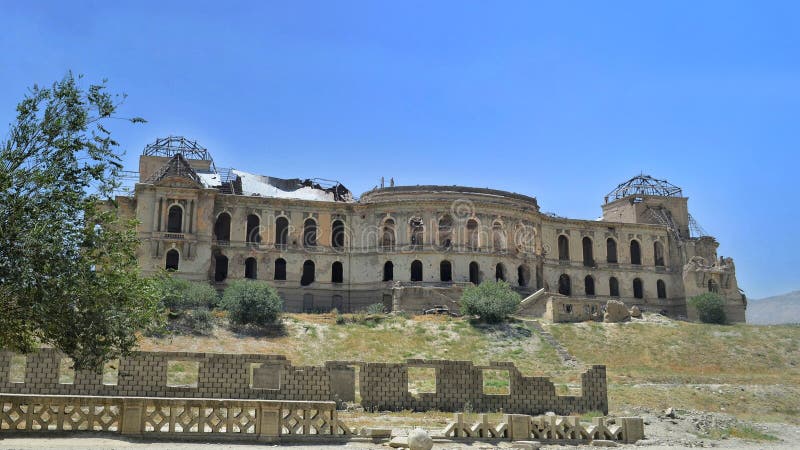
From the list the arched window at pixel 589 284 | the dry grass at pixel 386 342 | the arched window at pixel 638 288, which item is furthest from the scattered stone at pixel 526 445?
the arched window at pixel 638 288

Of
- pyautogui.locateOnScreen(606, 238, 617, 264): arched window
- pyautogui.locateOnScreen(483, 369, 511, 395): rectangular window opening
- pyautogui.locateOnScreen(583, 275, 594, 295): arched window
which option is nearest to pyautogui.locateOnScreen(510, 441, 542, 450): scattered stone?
pyautogui.locateOnScreen(483, 369, 511, 395): rectangular window opening

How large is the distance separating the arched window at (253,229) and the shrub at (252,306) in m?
11.4

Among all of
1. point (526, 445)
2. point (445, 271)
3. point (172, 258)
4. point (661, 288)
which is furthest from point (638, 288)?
point (526, 445)

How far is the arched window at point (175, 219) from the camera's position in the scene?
56.1m

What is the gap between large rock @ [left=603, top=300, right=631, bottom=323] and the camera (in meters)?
52.9

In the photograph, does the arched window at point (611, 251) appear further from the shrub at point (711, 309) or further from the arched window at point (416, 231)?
the arched window at point (416, 231)

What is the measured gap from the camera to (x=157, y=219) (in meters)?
54.3

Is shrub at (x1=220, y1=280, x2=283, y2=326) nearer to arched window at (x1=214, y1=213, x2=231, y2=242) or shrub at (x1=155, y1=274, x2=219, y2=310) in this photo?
shrub at (x1=155, y1=274, x2=219, y2=310)

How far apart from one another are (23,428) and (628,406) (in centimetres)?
2173

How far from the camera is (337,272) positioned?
59.9 metres

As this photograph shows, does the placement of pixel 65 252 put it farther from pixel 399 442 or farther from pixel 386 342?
pixel 386 342

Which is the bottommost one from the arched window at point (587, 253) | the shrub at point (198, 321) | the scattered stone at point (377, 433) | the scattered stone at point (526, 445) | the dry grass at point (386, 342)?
the scattered stone at point (526, 445)

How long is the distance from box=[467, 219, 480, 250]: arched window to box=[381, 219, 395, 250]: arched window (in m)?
5.89

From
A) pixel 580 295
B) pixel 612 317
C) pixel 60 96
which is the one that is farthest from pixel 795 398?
pixel 60 96
